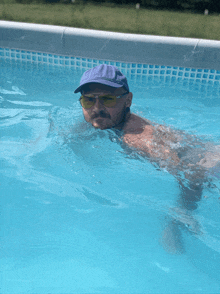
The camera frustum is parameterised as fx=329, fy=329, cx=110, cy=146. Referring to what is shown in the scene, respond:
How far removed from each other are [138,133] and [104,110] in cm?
41

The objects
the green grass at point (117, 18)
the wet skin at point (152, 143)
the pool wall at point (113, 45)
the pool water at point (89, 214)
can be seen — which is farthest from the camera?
the green grass at point (117, 18)

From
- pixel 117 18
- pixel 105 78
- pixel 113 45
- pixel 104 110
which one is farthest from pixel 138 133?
pixel 117 18

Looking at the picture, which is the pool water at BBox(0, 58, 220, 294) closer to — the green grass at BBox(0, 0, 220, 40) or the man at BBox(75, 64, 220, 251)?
the man at BBox(75, 64, 220, 251)

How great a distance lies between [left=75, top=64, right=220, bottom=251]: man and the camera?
9.81ft

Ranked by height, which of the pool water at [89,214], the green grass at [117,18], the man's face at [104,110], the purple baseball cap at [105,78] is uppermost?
the green grass at [117,18]

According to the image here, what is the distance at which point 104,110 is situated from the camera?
305cm

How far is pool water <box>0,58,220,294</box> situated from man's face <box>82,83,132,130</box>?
A: 31 centimetres

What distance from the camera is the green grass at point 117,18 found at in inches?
252

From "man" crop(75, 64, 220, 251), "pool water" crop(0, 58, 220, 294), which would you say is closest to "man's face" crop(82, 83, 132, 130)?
"man" crop(75, 64, 220, 251)

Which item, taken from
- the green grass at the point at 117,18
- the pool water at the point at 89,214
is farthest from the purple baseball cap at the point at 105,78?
the green grass at the point at 117,18

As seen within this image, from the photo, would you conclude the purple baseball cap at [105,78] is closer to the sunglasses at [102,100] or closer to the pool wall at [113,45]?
the sunglasses at [102,100]

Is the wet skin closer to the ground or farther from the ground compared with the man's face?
closer to the ground

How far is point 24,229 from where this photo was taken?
2805 millimetres

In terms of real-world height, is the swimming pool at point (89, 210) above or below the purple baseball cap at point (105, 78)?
below
